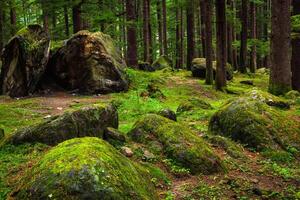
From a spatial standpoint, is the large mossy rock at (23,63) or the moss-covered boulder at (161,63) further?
the moss-covered boulder at (161,63)

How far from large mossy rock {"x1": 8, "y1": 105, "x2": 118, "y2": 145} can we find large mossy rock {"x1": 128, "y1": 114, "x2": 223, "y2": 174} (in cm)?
102

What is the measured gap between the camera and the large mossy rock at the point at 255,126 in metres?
9.23

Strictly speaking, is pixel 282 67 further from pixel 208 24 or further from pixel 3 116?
pixel 3 116

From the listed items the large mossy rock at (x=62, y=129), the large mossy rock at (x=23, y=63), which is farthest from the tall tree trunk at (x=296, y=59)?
the large mossy rock at (x=62, y=129)

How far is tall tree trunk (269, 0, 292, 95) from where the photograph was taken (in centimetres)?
1430

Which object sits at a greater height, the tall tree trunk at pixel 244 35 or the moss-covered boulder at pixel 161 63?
the tall tree trunk at pixel 244 35

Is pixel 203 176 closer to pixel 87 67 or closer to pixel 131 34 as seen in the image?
pixel 87 67

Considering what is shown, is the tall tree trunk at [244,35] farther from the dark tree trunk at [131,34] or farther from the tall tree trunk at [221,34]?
the tall tree trunk at [221,34]

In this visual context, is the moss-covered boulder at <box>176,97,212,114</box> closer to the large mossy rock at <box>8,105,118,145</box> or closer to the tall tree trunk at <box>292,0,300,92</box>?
the large mossy rock at <box>8,105,118,145</box>

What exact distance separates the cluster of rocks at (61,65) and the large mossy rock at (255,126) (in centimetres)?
772

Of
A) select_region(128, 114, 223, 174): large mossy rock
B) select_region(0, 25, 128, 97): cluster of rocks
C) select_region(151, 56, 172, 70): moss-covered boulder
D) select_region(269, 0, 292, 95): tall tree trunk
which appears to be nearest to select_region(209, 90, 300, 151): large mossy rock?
select_region(128, 114, 223, 174): large mossy rock

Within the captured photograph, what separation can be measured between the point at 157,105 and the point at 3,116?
523 cm

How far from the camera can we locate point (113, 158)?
5.53m

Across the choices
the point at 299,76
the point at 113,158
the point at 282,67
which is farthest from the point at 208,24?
the point at 113,158
